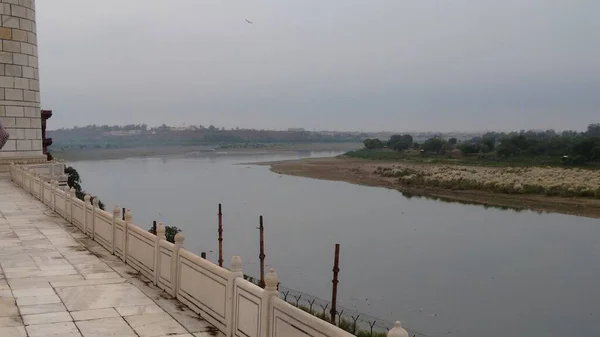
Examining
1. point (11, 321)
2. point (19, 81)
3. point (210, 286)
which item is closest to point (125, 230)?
point (11, 321)

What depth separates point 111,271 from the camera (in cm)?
787

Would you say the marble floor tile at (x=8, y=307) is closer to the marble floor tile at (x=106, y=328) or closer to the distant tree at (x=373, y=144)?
the marble floor tile at (x=106, y=328)

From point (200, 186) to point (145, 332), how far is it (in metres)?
42.5

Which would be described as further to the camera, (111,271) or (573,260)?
(573,260)

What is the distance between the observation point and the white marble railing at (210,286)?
4387mm

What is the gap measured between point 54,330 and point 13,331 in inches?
15.2

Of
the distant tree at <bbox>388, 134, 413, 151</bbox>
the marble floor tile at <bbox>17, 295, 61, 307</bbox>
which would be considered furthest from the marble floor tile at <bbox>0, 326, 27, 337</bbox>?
the distant tree at <bbox>388, 134, 413, 151</bbox>

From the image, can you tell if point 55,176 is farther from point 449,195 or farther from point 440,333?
point 449,195

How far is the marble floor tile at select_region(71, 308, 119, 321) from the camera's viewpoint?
585 cm

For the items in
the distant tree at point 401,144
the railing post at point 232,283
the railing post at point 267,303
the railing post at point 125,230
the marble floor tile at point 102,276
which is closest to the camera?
the railing post at point 267,303

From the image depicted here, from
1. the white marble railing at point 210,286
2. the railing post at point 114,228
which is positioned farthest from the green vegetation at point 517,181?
the white marble railing at point 210,286

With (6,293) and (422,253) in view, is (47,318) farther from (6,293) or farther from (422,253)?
(422,253)

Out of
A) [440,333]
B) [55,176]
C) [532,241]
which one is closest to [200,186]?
[55,176]

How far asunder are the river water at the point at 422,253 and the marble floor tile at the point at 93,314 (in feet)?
30.4
